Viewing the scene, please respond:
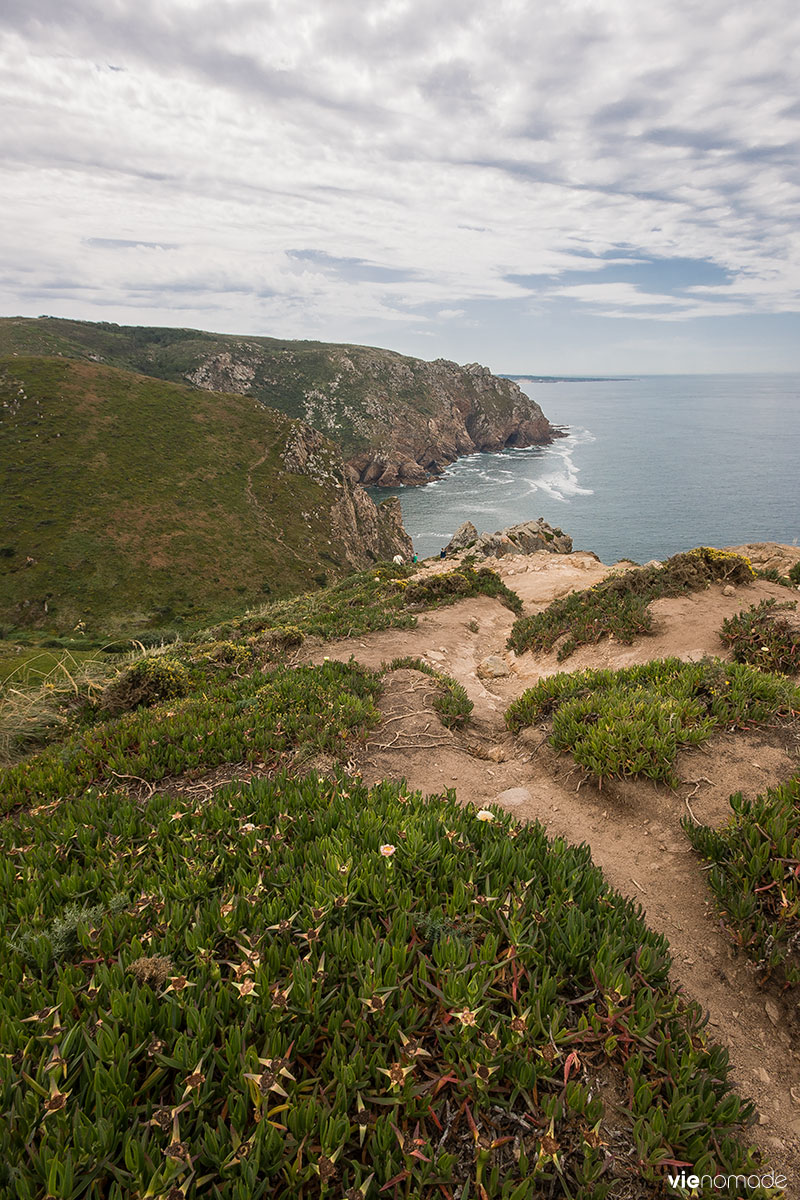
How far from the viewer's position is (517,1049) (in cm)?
232

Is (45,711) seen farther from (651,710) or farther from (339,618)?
(651,710)

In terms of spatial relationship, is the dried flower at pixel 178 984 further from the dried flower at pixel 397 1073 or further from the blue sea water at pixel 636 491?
the blue sea water at pixel 636 491

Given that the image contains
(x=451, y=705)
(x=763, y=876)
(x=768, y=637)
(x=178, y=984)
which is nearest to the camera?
(x=178, y=984)

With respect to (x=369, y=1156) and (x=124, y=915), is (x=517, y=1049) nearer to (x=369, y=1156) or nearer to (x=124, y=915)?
(x=369, y=1156)

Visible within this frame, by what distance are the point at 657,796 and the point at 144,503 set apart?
84.7 m

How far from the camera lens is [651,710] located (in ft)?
17.9

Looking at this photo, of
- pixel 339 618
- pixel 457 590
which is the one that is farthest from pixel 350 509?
pixel 339 618

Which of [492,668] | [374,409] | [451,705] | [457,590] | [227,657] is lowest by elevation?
[492,668]

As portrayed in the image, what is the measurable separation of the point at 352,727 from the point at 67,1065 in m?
4.54

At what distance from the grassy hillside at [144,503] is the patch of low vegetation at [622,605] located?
58804mm

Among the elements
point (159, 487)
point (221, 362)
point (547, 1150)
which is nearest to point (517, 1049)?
point (547, 1150)

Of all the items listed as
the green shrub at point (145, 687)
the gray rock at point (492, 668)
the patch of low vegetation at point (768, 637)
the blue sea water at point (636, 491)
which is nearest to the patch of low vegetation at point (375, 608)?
the gray rock at point (492, 668)

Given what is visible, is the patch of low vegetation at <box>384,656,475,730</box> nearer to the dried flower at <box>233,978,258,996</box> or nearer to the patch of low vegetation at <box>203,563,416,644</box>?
the patch of low vegetation at <box>203,563,416,644</box>

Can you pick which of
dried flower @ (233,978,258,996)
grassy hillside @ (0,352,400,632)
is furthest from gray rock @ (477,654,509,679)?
grassy hillside @ (0,352,400,632)
